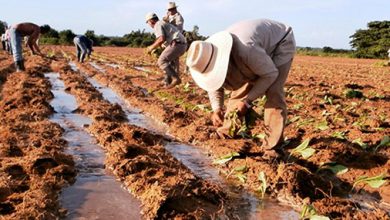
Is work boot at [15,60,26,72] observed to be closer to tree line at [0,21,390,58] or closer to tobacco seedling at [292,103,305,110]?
tobacco seedling at [292,103,305,110]

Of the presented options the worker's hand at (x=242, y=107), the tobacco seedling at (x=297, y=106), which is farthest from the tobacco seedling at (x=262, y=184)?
the tobacco seedling at (x=297, y=106)

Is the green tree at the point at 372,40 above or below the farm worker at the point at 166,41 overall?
below

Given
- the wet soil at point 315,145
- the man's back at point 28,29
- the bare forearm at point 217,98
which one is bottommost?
the wet soil at point 315,145

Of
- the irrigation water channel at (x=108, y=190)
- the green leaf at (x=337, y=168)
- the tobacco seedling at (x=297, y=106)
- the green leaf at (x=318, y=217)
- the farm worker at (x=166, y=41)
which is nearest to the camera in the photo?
the green leaf at (x=318, y=217)

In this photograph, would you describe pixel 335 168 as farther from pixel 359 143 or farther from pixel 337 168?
pixel 359 143

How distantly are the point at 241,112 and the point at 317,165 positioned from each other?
0.99m

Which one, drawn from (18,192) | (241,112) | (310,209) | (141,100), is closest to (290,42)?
(241,112)

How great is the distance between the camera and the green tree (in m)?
38.9

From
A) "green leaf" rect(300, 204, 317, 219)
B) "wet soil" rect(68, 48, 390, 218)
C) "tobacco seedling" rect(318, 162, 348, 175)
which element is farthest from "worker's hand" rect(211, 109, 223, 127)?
"green leaf" rect(300, 204, 317, 219)

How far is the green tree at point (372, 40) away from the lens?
38.9m

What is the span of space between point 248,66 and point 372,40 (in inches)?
1616

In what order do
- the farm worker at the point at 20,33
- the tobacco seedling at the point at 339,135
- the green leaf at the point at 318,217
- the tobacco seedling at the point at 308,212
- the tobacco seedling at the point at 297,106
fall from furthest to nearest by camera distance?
the farm worker at the point at 20,33 < the tobacco seedling at the point at 297,106 < the tobacco seedling at the point at 339,135 < the tobacco seedling at the point at 308,212 < the green leaf at the point at 318,217

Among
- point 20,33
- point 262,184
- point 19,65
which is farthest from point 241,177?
point 19,65

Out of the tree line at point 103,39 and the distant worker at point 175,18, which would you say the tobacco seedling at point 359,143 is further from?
the tree line at point 103,39
